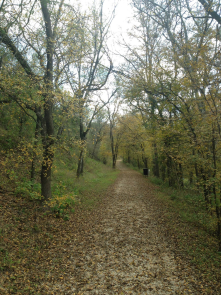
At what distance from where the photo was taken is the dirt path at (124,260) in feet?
13.2

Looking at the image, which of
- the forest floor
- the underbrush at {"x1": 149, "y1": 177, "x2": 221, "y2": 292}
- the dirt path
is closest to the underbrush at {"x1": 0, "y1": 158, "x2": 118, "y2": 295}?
the forest floor

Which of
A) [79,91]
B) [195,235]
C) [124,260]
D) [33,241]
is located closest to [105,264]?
[124,260]

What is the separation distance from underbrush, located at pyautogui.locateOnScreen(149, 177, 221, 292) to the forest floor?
299 millimetres

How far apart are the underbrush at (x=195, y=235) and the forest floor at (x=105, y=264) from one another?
11.8 inches

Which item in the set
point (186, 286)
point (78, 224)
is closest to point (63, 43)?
point (78, 224)

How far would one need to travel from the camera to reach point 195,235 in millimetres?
6262

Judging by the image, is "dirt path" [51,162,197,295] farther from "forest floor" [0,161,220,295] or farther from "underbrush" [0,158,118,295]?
"underbrush" [0,158,118,295]

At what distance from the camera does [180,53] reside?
6.64 m

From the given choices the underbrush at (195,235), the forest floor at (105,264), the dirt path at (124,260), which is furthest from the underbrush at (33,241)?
the underbrush at (195,235)

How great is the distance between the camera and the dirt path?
4.02 metres

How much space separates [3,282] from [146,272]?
10.5ft

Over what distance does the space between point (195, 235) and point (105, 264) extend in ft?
11.1

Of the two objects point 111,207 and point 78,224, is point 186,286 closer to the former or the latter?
point 78,224

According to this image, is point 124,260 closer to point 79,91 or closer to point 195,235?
point 195,235
